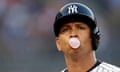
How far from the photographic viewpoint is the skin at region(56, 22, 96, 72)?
2855mm

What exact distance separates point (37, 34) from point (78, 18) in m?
7.11

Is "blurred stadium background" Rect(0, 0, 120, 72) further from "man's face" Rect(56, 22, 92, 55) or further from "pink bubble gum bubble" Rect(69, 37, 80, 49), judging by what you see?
"pink bubble gum bubble" Rect(69, 37, 80, 49)

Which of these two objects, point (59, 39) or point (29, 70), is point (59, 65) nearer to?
point (29, 70)

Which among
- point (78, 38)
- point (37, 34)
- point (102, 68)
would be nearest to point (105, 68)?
point (102, 68)

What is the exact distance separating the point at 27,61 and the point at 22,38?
747 mm

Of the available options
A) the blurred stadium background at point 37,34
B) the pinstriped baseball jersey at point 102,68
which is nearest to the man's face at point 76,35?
the pinstriped baseball jersey at point 102,68

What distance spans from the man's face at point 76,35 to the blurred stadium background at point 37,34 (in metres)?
5.83

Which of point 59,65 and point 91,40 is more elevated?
point 91,40

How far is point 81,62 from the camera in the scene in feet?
9.61

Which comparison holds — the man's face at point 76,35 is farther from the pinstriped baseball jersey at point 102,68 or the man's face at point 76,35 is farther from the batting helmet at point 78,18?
the pinstriped baseball jersey at point 102,68

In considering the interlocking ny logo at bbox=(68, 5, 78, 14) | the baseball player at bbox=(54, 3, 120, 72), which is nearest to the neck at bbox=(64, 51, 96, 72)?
the baseball player at bbox=(54, 3, 120, 72)

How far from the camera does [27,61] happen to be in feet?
30.5

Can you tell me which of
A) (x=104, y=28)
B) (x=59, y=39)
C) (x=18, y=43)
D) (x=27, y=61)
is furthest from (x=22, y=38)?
(x=59, y=39)

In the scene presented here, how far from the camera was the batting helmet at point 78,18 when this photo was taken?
294 centimetres
